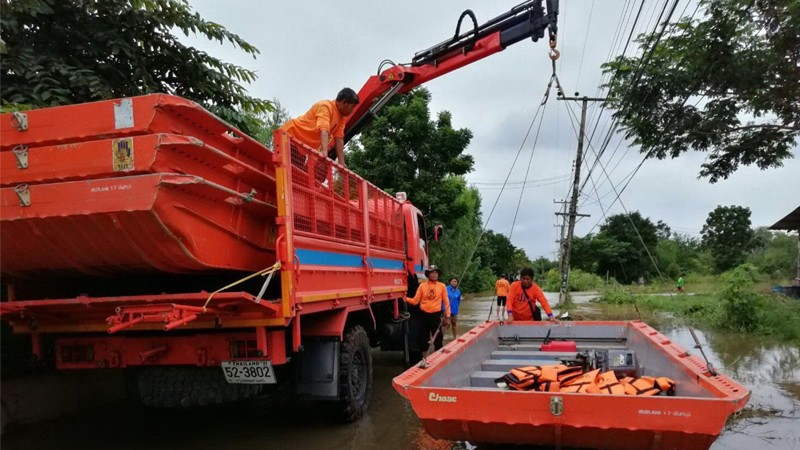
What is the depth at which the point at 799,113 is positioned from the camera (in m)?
10.9

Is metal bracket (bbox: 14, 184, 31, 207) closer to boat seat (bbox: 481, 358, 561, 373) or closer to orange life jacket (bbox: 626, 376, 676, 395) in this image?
boat seat (bbox: 481, 358, 561, 373)

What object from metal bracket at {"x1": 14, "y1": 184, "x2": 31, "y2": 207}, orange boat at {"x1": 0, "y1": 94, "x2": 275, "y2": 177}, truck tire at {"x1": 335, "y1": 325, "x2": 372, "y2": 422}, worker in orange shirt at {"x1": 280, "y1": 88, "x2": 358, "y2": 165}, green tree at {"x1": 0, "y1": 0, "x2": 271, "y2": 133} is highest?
green tree at {"x1": 0, "y1": 0, "x2": 271, "y2": 133}

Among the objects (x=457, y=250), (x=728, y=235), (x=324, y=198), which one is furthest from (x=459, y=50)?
(x=728, y=235)

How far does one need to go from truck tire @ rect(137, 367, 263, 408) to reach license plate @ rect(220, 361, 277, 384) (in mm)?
368

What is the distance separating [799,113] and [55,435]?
1340 centimetres

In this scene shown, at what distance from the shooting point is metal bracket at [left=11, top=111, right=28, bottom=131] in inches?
137

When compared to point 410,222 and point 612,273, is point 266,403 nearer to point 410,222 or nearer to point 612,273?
point 410,222

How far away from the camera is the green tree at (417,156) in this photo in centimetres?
1767

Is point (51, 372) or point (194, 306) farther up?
point (194, 306)

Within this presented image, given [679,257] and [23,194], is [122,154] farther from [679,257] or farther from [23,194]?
[679,257]

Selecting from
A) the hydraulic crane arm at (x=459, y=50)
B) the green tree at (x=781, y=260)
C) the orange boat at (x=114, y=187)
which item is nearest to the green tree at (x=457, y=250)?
the hydraulic crane arm at (x=459, y=50)

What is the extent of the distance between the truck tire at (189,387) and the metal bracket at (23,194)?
1.73 meters

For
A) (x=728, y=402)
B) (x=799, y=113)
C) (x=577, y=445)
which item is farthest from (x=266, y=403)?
(x=799, y=113)

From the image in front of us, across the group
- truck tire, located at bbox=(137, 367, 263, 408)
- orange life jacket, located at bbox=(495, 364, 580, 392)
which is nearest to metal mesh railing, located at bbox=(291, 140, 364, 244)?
truck tire, located at bbox=(137, 367, 263, 408)
